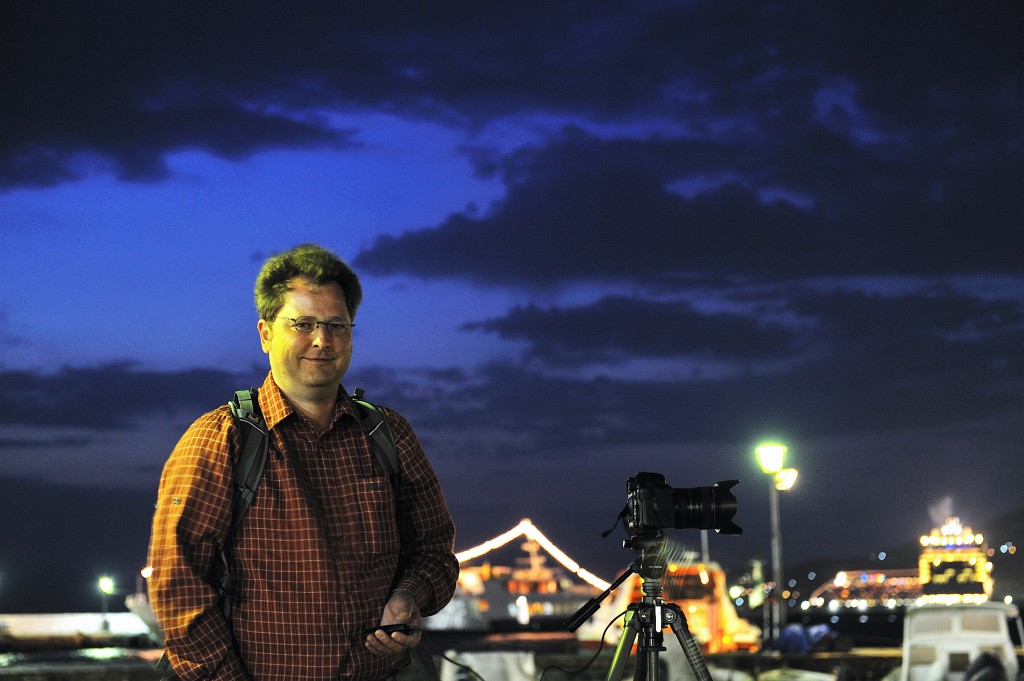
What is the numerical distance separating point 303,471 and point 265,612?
37 centimetres

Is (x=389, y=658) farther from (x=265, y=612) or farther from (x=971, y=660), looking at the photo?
(x=971, y=660)

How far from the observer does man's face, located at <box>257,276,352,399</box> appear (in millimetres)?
3279

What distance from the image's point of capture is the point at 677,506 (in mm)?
4590

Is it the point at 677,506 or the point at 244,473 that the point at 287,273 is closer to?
the point at 244,473

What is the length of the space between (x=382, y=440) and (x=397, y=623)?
19.4 inches

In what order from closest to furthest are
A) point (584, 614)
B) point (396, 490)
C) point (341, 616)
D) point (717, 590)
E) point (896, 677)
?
point (341, 616)
point (396, 490)
point (584, 614)
point (896, 677)
point (717, 590)

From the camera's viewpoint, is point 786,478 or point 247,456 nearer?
point 247,456

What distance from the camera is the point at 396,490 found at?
11.3 ft

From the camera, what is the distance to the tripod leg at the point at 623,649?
457cm

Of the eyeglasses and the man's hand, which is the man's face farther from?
the man's hand

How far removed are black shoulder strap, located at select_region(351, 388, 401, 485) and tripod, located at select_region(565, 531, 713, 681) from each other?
4.58 feet

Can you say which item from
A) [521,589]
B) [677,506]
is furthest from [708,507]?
[521,589]

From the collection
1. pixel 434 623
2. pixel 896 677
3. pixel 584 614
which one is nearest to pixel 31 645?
pixel 434 623

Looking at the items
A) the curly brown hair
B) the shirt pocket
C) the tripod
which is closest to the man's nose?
the curly brown hair
